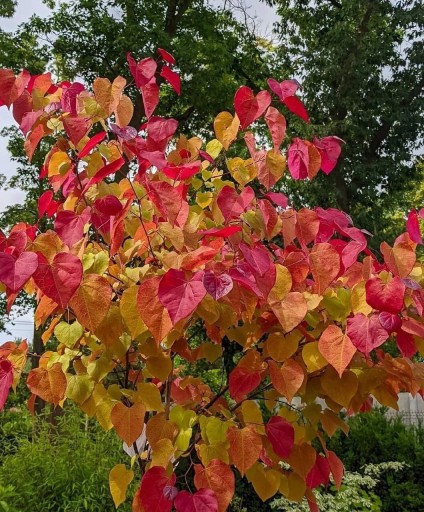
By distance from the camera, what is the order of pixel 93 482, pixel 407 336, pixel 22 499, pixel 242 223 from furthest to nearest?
pixel 93 482
pixel 22 499
pixel 242 223
pixel 407 336

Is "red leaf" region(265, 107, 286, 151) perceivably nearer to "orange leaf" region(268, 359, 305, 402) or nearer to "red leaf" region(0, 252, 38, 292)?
"orange leaf" region(268, 359, 305, 402)

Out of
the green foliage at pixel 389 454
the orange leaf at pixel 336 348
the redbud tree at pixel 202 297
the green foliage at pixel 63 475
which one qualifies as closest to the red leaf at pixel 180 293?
the redbud tree at pixel 202 297

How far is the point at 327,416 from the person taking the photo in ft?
5.01

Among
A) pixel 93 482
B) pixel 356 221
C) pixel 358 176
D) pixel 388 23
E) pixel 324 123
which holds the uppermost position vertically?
pixel 388 23

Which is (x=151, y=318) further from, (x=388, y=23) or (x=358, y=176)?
(x=388, y=23)

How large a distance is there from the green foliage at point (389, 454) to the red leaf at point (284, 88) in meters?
3.28

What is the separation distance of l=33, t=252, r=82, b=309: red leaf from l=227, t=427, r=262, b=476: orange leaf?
0.49 metres

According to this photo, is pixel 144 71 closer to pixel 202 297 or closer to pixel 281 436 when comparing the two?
pixel 202 297

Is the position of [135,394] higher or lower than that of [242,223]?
lower

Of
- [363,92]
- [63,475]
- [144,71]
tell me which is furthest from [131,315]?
[363,92]

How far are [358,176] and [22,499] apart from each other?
327 inches

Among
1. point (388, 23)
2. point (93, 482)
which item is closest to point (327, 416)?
point (93, 482)

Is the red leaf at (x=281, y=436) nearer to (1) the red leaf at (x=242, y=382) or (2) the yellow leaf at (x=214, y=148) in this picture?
(1) the red leaf at (x=242, y=382)

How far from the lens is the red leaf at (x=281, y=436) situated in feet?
4.39
